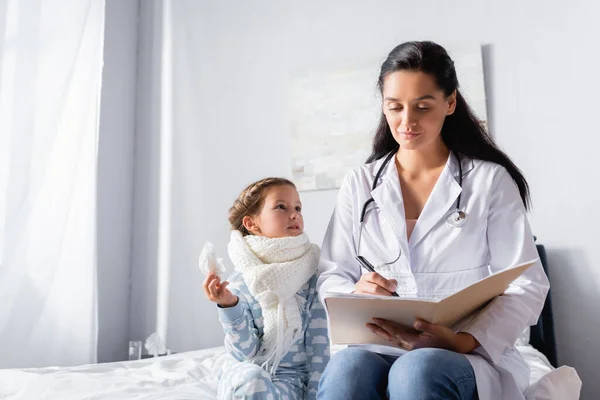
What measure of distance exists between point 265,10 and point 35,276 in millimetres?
1718

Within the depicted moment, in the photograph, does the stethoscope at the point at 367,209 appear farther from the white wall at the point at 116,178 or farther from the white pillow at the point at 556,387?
the white wall at the point at 116,178

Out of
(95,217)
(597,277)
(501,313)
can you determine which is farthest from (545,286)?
(95,217)

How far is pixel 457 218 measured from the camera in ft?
4.23

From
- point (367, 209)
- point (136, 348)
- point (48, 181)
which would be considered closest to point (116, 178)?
point (48, 181)

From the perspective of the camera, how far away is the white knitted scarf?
139cm

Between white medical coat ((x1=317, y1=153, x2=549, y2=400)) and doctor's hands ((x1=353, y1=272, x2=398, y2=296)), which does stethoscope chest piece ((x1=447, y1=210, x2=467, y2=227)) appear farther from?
doctor's hands ((x1=353, y1=272, x2=398, y2=296))

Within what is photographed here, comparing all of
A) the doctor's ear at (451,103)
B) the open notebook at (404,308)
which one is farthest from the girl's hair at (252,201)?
the open notebook at (404,308)

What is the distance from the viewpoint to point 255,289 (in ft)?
4.73

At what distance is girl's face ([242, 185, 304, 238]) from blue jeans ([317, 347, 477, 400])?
0.51 metres

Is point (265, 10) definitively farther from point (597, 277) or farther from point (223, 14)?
point (597, 277)

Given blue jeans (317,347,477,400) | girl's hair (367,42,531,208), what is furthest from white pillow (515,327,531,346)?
blue jeans (317,347,477,400)

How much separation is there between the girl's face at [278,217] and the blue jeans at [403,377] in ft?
1.66

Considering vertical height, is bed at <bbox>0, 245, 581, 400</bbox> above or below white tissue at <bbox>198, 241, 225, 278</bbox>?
below

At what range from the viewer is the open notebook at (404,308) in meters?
0.97
